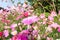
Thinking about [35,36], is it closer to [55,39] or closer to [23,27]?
[55,39]

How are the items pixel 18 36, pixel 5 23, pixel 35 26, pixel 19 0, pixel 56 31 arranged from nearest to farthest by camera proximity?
pixel 18 36 < pixel 35 26 < pixel 56 31 < pixel 5 23 < pixel 19 0

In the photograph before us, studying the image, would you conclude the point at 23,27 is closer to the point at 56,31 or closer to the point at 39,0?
the point at 56,31

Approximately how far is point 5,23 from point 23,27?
60 cm

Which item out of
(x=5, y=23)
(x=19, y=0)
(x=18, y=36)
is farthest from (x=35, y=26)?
(x=19, y=0)

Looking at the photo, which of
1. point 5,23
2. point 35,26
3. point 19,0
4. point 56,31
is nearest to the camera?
point 35,26

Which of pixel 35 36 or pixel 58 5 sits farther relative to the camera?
pixel 58 5

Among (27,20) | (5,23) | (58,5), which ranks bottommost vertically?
(58,5)

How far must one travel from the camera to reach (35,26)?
1928 millimetres

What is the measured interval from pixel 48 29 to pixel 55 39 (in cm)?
10

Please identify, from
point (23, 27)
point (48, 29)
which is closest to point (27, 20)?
point (48, 29)

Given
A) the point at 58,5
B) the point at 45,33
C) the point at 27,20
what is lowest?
the point at 58,5

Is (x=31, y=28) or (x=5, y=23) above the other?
(x=31, y=28)

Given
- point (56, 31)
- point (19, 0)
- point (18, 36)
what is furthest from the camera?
point (19, 0)

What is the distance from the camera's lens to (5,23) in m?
2.76
